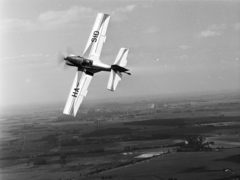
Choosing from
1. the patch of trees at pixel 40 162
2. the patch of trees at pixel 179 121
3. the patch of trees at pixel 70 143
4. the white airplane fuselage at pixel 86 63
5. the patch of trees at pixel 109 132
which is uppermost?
the white airplane fuselage at pixel 86 63

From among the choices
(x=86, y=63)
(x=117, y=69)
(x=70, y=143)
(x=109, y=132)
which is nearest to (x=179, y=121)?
(x=109, y=132)

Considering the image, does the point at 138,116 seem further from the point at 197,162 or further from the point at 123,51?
Answer: the point at 123,51

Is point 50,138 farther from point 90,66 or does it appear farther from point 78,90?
point 90,66

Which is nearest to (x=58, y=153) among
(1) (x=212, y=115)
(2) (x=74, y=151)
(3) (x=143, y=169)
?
(2) (x=74, y=151)

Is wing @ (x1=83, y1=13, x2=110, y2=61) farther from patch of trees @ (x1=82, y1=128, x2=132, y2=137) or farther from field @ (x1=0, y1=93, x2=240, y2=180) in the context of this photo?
patch of trees @ (x1=82, y1=128, x2=132, y2=137)

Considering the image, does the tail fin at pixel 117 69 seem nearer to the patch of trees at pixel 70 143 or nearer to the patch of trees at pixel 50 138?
the patch of trees at pixel 70 143

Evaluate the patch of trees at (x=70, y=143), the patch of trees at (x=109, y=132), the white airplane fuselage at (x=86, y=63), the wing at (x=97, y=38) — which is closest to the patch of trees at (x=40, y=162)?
the patch of trees at (x=70, y=143)

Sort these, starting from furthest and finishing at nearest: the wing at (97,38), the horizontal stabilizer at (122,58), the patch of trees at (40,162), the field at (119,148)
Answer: the patch of trees at (40,162) < the field at (119,148) < the wing at (97,38) < the horizontal stabilizer at (122,58)
